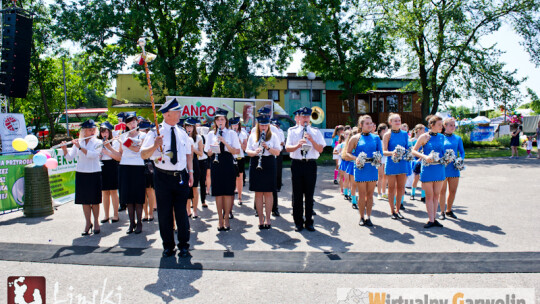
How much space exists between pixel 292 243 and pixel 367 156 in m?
2.09

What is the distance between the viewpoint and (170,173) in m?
5.07

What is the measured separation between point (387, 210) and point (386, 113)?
24728 millimetres

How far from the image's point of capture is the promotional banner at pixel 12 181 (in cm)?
810

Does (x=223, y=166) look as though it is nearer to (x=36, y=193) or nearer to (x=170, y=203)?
(x=170, y=203)

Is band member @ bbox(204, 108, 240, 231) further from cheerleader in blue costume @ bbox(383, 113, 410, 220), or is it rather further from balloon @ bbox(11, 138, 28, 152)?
balloon @ bbox(11, 138, 28, 152)

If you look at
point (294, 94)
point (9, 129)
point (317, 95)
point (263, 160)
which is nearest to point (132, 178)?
point (263, 160)

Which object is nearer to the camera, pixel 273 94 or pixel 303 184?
pixel 303 184

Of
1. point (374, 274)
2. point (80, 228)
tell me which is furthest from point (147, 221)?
point (374, 274)

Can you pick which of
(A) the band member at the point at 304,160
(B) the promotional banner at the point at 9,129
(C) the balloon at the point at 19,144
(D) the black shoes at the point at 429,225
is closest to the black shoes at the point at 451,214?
(D) the black shoes at the point at 429,225

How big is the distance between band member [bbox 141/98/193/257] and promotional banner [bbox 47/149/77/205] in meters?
5.43

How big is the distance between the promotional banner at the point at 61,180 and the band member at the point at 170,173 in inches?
214

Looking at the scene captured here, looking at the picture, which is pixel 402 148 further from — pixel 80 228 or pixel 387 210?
pixel 80 228

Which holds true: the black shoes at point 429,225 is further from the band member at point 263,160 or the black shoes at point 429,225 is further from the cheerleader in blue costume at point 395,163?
Answer: the band member at point 263,160

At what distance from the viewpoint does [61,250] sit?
18.4 ft
